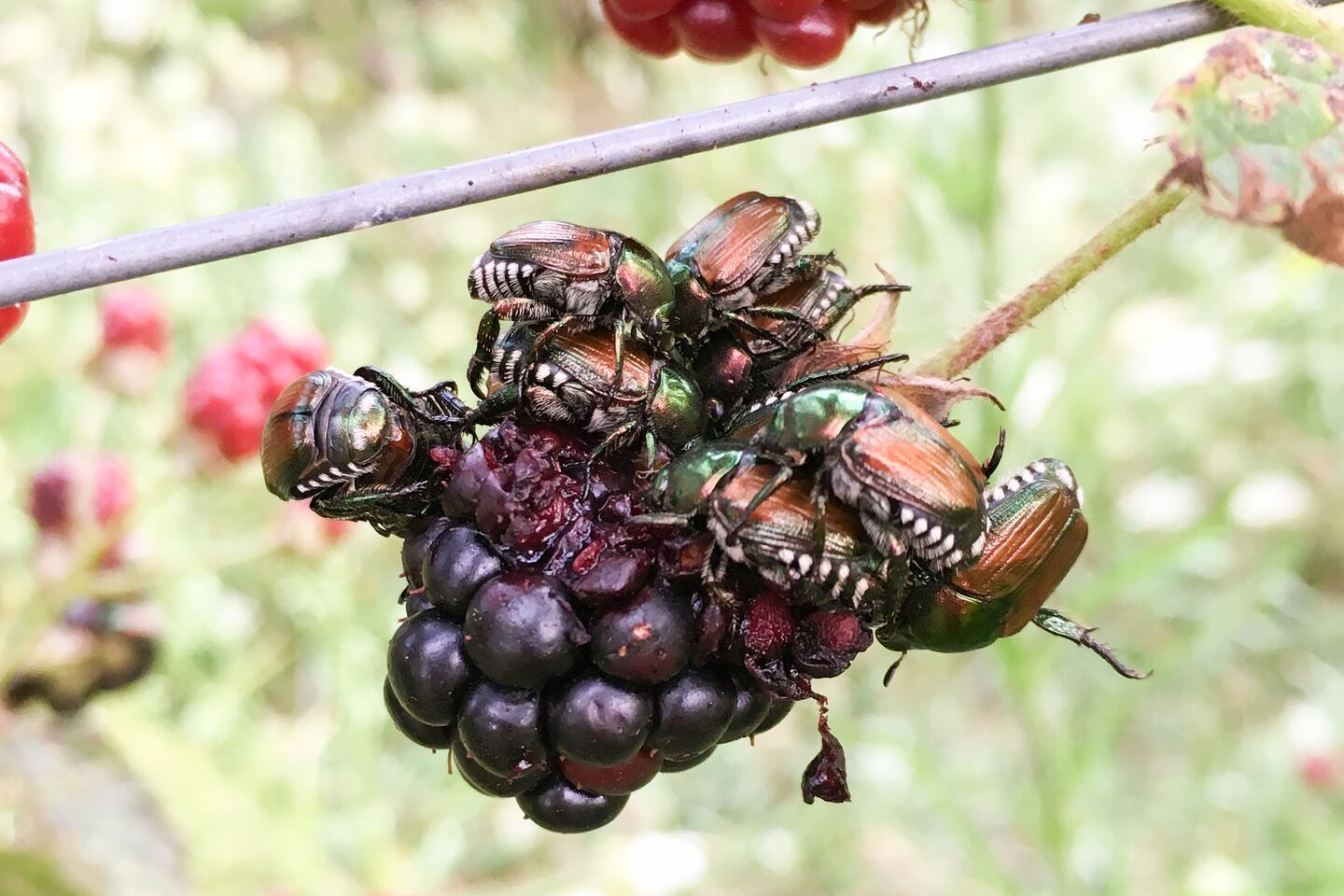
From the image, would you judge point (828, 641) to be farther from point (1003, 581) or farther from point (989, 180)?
point (989, 180)

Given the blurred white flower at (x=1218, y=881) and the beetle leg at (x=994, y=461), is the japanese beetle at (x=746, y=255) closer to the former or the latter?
the beetle leg at (x=994, y=461)

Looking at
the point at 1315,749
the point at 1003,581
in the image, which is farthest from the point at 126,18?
the point at 1315,749

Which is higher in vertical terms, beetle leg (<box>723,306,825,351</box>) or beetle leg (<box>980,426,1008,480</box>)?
beetle leg (<box>723,306,825,351</box>)

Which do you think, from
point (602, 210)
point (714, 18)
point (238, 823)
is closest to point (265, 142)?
point (602, 210)

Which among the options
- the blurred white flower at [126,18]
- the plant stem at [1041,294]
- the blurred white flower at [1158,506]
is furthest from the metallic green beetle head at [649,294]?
the blurred white flower at [126,18]

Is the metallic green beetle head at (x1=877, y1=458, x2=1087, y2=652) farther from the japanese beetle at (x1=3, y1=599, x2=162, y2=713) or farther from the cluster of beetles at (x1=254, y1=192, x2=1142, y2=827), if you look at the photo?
the japanese beetle at (x1=3, y1=599, x2=162, y2=713)

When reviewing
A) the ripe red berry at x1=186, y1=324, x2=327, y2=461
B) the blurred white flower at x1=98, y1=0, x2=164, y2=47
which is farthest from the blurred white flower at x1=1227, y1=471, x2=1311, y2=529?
the blurred white flower at x1=98, y1=0, x2=164, y2=47

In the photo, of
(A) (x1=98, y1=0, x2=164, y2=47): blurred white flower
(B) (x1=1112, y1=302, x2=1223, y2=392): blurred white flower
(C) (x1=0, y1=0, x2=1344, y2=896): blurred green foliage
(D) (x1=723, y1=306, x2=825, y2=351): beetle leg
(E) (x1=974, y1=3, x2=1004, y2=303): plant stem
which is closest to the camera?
(D) (x1=723, y1=306, x2=825, y2=351): beetle leg
